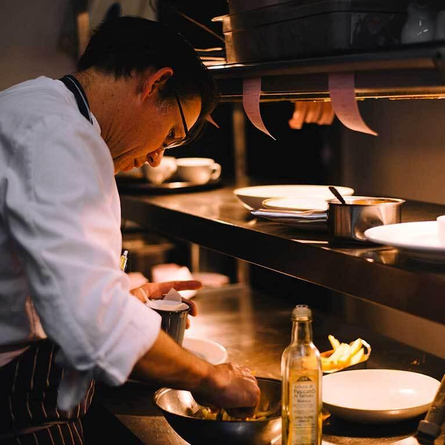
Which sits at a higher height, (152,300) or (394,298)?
(394,298)

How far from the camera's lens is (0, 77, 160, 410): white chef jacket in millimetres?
1346

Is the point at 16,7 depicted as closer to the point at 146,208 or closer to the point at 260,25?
the point at 146,208

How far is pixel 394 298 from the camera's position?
59.4 inches

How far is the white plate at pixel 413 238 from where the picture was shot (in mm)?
1464

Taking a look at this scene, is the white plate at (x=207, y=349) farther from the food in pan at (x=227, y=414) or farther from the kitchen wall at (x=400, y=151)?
the kitchen wall at (x=400, y=151)

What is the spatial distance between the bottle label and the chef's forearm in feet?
0.62

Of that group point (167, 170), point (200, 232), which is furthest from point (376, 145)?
point (200, 232)

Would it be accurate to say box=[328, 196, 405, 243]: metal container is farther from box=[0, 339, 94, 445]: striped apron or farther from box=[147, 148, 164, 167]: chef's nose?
box=[0, 339, 94, 445]: striped apron

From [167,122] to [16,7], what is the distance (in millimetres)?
1715

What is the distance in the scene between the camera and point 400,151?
346cm

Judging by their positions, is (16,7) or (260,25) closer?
(260,25)

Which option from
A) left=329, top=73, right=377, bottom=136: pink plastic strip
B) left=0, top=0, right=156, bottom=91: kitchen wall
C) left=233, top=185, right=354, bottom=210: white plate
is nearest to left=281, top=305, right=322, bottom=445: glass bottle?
left=329, top=73, right=377, bottom=136: pink plastic strip

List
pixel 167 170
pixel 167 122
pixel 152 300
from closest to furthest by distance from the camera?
pixel 167 122 → pixel 152 300 → pixel 167 170

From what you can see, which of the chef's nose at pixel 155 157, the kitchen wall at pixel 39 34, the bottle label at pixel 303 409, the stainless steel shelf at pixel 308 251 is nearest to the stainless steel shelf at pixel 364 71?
the chef's nose at pixel 155 157
